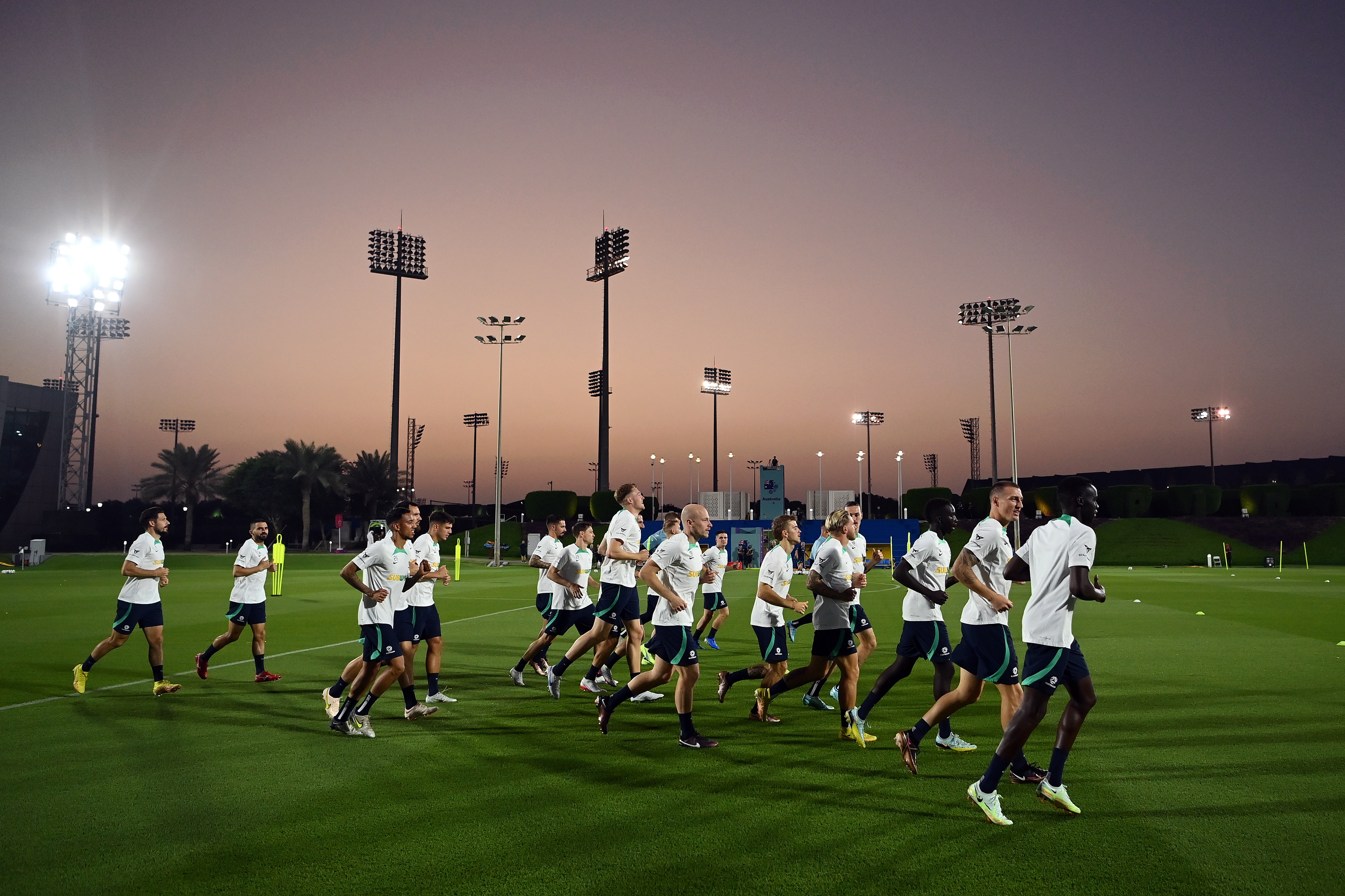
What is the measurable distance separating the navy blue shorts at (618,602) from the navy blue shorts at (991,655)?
14.4ft

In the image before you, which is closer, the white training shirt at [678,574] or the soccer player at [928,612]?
the soccer player at [928,612]

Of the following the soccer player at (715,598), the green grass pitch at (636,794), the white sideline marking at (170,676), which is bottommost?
the white sideline marking at (170,676)

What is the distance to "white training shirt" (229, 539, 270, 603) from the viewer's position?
10.4 m

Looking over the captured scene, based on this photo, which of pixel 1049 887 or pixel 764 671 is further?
pixel 764 671

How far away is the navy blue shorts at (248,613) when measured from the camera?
10.4 meters

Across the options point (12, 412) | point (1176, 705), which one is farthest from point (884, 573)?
point (12, 412)

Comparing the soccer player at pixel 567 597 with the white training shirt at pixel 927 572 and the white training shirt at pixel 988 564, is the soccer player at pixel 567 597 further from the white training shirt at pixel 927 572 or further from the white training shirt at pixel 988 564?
the white training shirt at pixel 988 564

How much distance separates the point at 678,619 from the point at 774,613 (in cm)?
146

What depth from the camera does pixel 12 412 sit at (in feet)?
219

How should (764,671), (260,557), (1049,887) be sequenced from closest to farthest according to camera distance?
(1049,887)
(764,671)
(260,557)

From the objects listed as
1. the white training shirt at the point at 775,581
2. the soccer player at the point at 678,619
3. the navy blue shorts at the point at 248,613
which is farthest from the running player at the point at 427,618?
the white training shirt at the point at 775,581

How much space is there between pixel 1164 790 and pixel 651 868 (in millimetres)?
3878

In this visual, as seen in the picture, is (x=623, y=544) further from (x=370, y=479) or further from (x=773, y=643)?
(x=370, y=479)

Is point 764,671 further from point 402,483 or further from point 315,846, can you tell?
point 402,483
